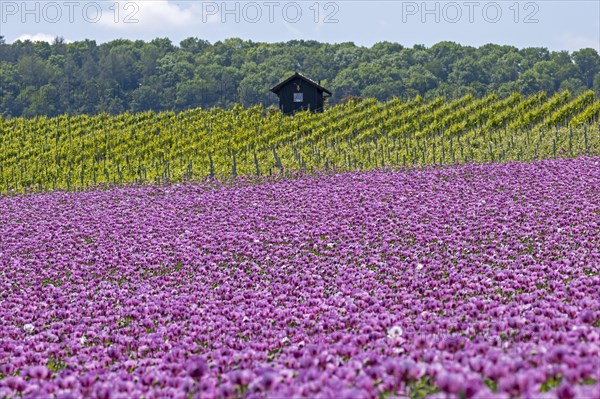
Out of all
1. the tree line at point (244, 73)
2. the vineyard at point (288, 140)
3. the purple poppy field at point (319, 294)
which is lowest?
the purple poppy field at point (319, 294)

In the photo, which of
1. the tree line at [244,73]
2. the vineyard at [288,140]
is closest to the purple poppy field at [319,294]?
the vineyard at [288,140]

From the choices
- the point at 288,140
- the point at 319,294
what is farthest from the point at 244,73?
the point at 319,294

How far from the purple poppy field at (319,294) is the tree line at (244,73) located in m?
107

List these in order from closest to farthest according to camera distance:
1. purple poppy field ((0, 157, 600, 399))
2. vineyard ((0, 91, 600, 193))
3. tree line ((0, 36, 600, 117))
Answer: purple poppy field ((0, 157, 600, 399)), vineyard ((0, 91, 600, 193)), tree line ((0, 36, 600, 117))

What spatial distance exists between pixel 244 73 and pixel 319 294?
15288cm

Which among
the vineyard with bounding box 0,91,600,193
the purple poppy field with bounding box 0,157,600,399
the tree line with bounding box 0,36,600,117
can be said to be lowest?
the purple poppy field with bounding box 0,157,600,399

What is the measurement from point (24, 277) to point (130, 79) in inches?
6017

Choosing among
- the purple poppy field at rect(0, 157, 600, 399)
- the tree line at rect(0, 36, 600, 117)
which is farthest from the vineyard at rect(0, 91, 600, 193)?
the tree line at rect(0, 36, 600, 117)

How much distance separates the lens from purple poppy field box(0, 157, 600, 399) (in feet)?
15.8

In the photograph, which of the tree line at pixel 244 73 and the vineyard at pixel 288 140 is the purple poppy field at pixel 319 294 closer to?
the vineyard at pixel 288 140

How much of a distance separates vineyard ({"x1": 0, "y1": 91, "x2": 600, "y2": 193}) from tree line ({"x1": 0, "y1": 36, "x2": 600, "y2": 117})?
2632 inches

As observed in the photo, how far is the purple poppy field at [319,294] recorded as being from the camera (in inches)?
189

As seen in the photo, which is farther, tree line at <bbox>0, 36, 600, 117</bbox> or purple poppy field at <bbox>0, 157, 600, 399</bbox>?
tree line at <bbox>0, 36, 600, 117</bbox>

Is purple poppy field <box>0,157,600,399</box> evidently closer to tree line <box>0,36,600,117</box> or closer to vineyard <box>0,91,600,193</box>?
vineyard <box>0,91,600,193</box>
